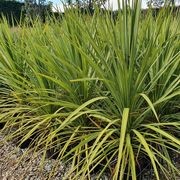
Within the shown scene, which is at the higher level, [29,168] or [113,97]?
[113,97]

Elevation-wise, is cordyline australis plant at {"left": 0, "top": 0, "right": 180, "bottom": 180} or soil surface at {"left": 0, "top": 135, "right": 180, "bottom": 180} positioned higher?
cordyline australis plant at {"left": 0, "top": 0, "right": 180, "bottom": 180}

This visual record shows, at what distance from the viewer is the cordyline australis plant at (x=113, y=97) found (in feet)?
6.35

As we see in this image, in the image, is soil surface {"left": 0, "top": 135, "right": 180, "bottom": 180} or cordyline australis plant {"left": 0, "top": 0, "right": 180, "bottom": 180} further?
soil surface {"left": 0, "top": 135, "right": 180, "bottom": 180}

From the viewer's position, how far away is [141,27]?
2711 millimetres

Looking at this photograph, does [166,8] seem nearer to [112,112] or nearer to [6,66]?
[112,112]

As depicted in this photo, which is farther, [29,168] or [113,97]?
[29,168]

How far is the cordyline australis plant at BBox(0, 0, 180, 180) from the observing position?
1.94 metres

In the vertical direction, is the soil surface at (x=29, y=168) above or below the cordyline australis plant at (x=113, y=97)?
below

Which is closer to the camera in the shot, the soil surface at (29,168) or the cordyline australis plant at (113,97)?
the cordyline australis plant at (113,97)

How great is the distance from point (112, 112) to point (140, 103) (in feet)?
0.56

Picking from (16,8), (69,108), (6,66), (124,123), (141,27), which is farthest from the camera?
(16,8)

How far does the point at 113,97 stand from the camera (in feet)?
6.85

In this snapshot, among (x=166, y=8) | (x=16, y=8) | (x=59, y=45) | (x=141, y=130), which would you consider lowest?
(x=16, y=8)

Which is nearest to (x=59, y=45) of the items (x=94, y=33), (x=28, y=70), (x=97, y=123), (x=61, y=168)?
(x=94, y=33)
